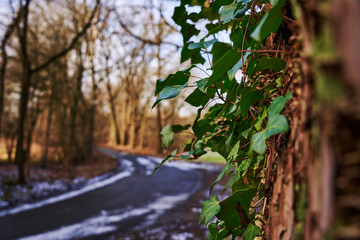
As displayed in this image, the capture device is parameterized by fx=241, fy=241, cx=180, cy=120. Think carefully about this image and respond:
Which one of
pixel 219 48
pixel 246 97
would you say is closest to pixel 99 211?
pixel 219 48

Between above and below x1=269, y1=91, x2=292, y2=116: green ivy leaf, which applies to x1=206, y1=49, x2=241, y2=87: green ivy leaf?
above

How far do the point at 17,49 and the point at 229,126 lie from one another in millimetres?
13166

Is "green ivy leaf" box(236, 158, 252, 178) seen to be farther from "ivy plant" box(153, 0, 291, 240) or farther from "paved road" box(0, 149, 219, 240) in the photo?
"paved road" box(0, 149, 219, 240)

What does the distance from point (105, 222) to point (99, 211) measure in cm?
86

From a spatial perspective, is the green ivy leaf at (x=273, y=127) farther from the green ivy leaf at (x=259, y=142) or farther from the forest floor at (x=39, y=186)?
the forest floor at (x=39, y=186)

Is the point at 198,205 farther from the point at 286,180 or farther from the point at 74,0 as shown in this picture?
the point at 74,0

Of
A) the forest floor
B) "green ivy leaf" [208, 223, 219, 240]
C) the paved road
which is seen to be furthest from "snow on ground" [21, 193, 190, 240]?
"green ivy leaf" [208, 223, 219, 240]

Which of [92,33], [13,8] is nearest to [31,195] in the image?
[13,8]

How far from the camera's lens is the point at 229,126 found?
961mm

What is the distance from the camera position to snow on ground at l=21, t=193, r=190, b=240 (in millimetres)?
4543

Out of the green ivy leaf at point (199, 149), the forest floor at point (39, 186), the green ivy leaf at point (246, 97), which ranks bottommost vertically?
the forest floor at point (39, 186)

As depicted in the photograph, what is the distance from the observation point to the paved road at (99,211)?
471 cm

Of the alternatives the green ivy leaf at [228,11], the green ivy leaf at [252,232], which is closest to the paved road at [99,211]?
the green ivy leaf at [252,232]

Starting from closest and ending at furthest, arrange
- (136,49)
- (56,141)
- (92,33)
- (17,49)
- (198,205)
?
1. (198,205)
2. (17,49)
3. (92,33)
4. (56,141)
5. (136,49)
